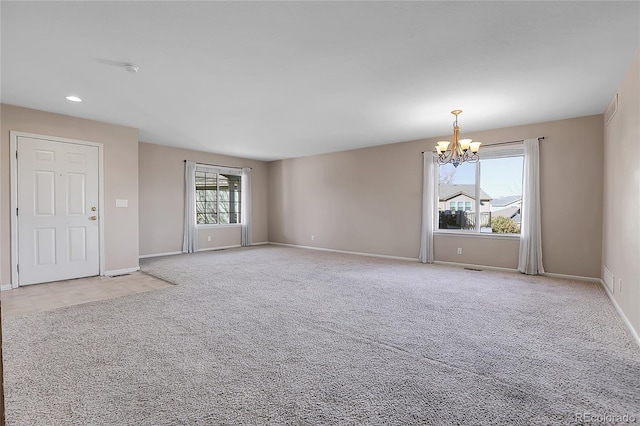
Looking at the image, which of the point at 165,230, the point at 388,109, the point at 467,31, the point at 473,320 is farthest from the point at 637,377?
the point at 165,230

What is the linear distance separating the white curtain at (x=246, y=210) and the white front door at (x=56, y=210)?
13.4ft

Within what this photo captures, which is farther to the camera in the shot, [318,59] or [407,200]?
[407,200]

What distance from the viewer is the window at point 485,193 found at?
558 cm

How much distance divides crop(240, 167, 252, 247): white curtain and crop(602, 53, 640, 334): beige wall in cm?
767

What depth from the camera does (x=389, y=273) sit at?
17.5 feet

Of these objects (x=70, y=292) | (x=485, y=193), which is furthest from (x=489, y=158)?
(x=70, y=292)

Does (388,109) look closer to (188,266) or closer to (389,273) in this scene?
(389,273)

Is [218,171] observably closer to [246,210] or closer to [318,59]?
[246,210]

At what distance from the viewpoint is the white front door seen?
4.46 meters

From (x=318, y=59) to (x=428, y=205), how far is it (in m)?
4.17

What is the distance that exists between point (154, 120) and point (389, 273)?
4.71 metres

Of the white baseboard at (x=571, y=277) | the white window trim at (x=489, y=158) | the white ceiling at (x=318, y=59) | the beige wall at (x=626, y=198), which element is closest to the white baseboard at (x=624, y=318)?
the beige wall at (x=626, y=198)

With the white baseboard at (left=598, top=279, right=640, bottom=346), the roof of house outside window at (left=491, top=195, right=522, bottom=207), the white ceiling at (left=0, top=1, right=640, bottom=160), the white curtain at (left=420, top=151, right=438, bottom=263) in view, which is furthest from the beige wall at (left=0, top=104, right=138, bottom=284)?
the white baseboard at (left=598, top=279, right=640, bottom=346)

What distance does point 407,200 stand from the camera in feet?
21.9
